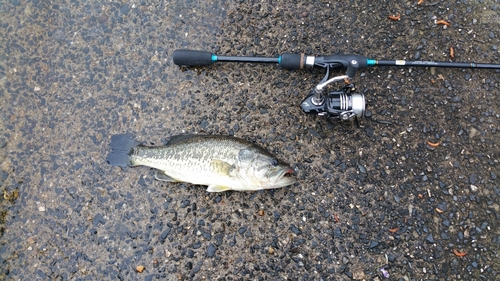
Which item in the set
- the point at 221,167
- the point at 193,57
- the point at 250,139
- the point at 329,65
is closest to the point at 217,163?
the point at 221,167

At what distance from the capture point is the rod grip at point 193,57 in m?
3.86

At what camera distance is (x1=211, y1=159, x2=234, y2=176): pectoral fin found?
3488mm

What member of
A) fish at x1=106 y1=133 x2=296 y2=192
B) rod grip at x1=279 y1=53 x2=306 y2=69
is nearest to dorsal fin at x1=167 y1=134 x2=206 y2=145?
fish at x1=106 y1=133 x2=296 y2=192

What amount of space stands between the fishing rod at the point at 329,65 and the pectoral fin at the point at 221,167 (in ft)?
3.20

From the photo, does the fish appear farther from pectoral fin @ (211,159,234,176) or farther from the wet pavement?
the wet pavement

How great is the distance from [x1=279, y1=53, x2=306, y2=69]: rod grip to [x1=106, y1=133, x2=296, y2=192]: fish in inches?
36.0

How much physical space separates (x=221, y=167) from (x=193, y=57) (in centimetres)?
124

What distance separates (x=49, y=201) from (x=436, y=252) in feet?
13.1

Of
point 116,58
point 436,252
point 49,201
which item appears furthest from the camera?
point 116,58

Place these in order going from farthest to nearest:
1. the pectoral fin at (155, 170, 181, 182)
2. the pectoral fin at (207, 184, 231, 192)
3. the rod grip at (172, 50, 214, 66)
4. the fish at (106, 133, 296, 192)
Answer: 1. the rod grip at (172, 50, 214, 66)
2. the pectoral fin at (155, 170, 181, 182)
3. the pectoral fin at (207, 184, 231, 192)
4. the fish at (106, 133, 296, 192)

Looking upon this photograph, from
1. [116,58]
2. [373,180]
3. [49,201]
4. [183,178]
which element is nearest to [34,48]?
[116,58]

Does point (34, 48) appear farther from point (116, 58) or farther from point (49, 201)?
point (49, 201)

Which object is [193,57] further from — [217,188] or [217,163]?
[217,188]

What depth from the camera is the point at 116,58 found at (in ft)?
13.6
